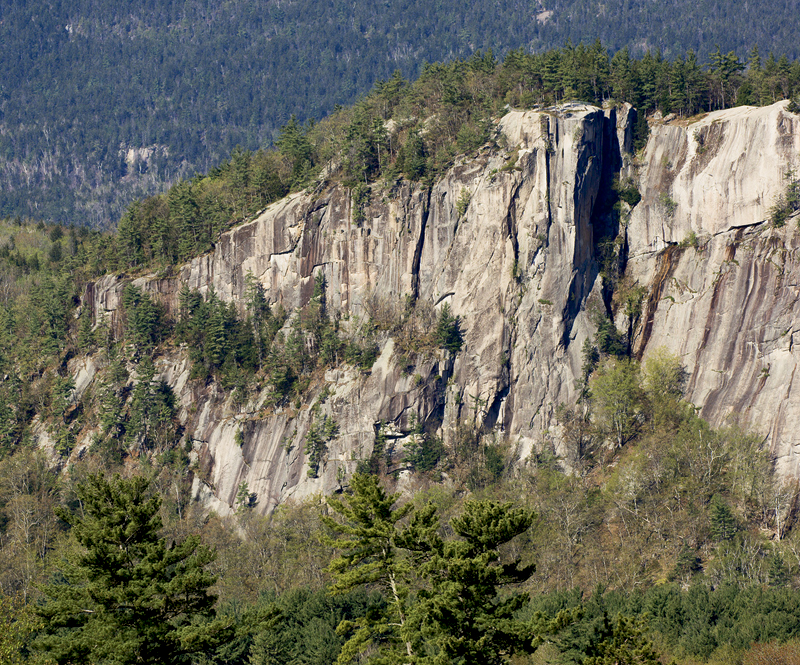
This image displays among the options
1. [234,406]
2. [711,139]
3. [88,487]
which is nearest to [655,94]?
[711,139]

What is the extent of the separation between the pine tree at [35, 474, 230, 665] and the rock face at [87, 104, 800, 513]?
205ft

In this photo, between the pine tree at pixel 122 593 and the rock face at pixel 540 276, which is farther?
the rock face at pixel 540 276

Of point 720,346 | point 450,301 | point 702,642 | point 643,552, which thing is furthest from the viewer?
point 450,301

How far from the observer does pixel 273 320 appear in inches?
3954

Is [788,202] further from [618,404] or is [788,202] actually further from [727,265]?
[618,404]

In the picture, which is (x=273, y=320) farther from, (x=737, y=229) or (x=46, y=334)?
(x=737, y=229)

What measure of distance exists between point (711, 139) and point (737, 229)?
9.54m

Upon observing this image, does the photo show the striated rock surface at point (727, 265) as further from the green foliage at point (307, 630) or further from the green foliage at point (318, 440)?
the green foliage at point (307, 630)

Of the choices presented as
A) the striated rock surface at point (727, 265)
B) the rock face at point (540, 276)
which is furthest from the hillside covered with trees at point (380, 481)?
the striated rock surface at point (727, 265)

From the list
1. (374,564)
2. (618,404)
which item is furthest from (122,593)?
(618,404)

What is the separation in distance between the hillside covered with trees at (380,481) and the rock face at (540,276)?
1.76 meters

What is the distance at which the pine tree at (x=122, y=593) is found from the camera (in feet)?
90.6

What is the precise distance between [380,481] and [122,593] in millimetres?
62268

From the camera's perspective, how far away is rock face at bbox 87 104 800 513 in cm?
8881
